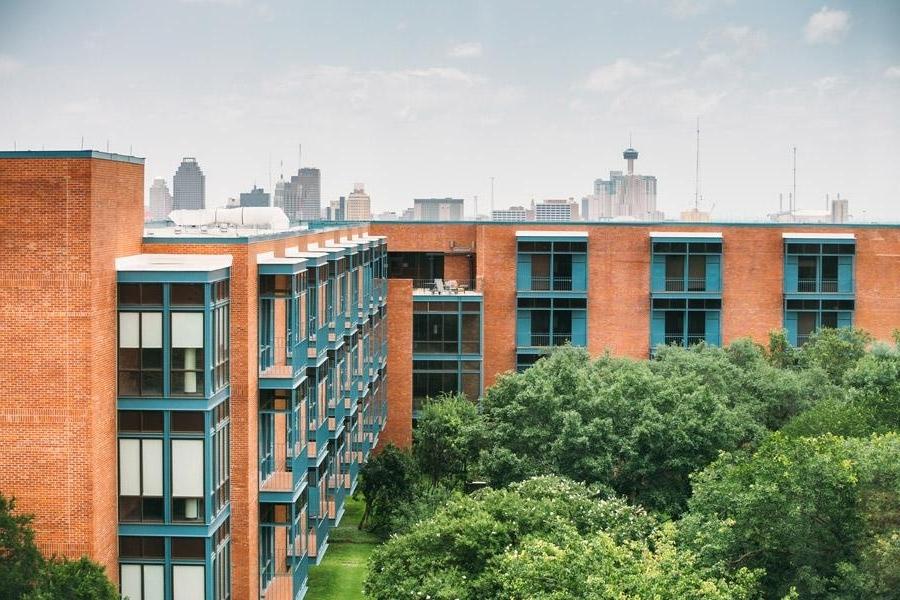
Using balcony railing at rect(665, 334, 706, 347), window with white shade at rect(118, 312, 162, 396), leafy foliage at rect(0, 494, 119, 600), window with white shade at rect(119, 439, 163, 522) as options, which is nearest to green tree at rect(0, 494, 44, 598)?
leafy foliage at rect(0, 494, 119, 600)

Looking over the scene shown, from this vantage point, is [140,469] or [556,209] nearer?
[140,469]

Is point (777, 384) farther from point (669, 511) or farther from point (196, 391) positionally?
point (196, 391)

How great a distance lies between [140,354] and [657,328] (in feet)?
153

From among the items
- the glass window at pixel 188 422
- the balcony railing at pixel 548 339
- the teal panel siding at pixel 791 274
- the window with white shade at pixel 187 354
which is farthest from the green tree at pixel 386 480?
the teal panel siding at pixel 791 274

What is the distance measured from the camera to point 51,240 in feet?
89.5

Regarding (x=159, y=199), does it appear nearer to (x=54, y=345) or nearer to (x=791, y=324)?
(x=791, y=324)

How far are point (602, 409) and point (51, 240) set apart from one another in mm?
24393

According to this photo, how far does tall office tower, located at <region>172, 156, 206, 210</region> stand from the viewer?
89.8 m

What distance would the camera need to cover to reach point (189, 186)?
92.7 m

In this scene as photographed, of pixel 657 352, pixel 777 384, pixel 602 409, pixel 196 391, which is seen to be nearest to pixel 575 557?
pixel 196 391

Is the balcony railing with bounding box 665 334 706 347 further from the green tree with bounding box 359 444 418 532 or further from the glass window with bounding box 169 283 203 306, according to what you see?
the glass window with bounding box 169 283 203 306

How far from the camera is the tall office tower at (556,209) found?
113688mm

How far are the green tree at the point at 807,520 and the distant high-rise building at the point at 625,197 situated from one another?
71.9 metres

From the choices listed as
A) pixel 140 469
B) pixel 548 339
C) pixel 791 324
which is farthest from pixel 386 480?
pixel 791 324
